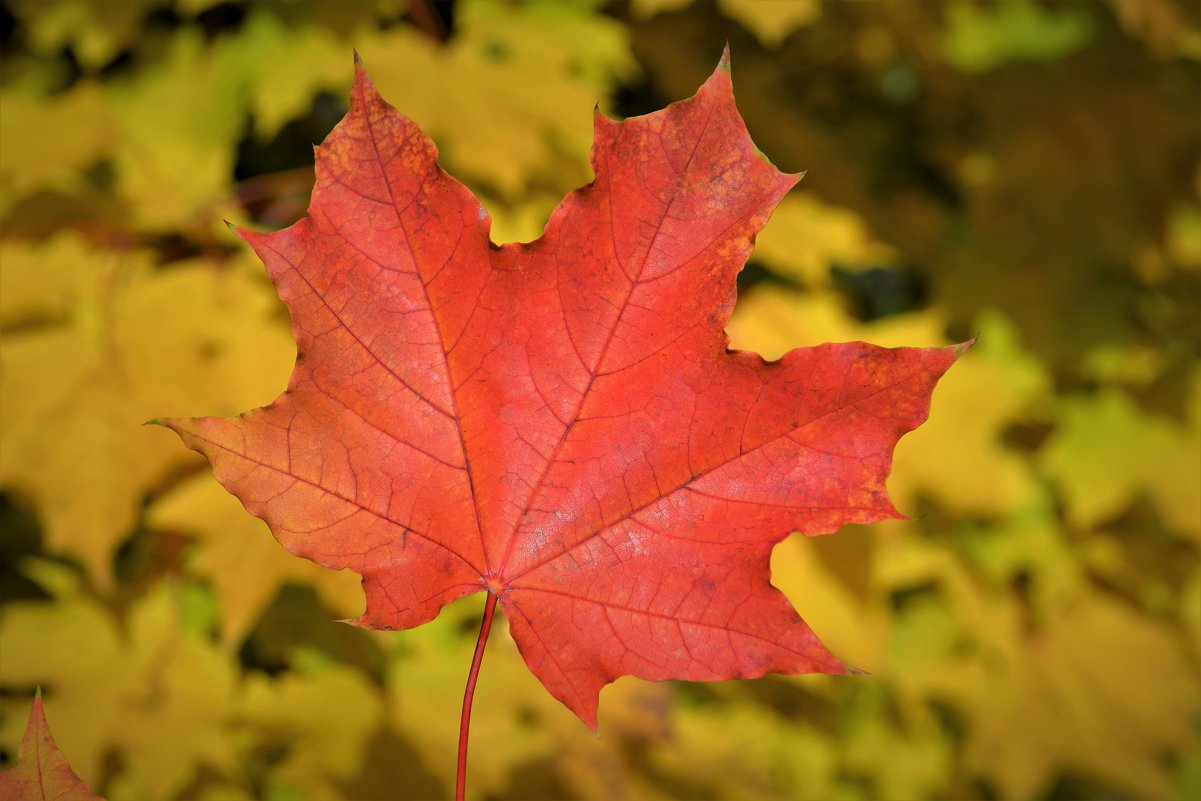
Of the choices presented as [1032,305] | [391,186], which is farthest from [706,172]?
A: [1032,305]

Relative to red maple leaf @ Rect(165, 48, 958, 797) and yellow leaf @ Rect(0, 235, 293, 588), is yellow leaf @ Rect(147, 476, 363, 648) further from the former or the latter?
red maple leaf @ Rect(165, 48, 958, 797)

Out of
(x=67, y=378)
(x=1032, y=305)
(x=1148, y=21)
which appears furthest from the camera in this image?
(x=1032, y=305)

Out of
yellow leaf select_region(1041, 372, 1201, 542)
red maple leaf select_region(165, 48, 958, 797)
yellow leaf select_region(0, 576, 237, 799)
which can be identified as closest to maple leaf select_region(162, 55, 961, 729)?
red maple leaf select_region(165, 48, 958, 797)

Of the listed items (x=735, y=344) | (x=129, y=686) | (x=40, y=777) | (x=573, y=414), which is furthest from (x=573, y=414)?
(x=129, y=686)

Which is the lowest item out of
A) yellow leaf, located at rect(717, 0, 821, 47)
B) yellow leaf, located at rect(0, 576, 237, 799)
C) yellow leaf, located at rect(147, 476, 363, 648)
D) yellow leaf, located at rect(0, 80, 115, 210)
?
yellow leaf, located at rect(0, 576, 237, 799)

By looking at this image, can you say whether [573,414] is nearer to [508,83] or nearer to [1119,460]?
[508,83]

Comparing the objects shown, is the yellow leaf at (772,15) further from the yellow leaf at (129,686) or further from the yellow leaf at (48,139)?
the yellow leaf at (129,686)

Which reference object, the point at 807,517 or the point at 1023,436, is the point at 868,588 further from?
the point at 807,517
